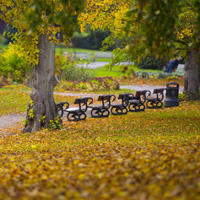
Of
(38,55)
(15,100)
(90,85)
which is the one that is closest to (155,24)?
(38,55)

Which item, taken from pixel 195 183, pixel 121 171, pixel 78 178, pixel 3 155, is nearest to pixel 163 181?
pixel 195 183

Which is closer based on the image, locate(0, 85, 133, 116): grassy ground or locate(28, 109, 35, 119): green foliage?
locate(28, 109, 35, 119): green foliage

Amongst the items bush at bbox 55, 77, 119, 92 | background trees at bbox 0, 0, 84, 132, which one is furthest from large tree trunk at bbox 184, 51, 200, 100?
background trees at bbox 0, 0, 84, 132

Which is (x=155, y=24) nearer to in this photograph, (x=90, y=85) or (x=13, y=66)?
(x=90, y=85)

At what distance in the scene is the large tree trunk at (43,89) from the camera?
9578 millimetres

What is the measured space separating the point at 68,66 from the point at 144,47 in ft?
66.4

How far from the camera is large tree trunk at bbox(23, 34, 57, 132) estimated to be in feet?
31.4

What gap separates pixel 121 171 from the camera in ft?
14.6

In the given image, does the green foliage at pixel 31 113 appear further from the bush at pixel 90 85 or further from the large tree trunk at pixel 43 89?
the bush at pixel 90 85

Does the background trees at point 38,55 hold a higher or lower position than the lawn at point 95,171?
higher

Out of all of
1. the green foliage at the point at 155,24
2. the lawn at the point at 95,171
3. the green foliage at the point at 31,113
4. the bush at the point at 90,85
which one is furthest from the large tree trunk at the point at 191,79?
the green foliage at the point at 155,24

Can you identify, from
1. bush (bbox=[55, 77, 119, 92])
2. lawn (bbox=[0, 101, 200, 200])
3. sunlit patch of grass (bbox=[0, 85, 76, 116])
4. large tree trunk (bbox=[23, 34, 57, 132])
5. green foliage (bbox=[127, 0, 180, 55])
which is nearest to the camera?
lawn (bbox=[0, 101, 200, 200])

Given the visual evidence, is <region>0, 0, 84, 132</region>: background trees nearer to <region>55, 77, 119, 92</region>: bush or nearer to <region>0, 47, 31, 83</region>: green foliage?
<region>55, 77, 119, 92</region>: bush

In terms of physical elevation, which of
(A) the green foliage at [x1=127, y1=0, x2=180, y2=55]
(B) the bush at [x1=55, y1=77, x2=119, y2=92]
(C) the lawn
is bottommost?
(C) the lawn
